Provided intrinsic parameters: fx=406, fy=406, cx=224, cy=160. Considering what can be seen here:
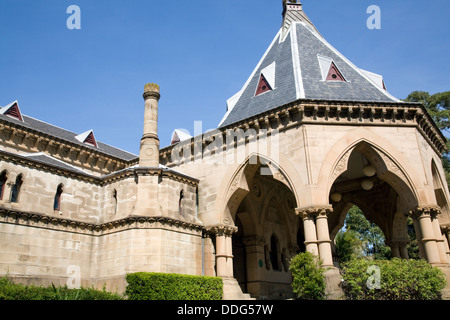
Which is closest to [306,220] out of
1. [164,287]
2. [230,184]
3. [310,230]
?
[310,230]

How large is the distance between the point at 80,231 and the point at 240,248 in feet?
30.7

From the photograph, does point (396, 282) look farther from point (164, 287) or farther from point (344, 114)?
point (164, 287)

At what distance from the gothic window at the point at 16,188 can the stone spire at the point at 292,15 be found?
18.9m

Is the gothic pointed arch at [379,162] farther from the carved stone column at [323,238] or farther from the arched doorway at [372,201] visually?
the arched doorway at [372,201]

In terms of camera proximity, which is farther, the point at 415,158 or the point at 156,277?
the point at 415,158

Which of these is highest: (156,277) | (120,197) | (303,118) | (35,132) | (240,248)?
(35,132)

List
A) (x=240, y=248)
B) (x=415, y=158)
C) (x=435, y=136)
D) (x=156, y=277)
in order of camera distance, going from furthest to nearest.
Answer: (x=240, y=248)
(x=435, y=136)
(x=415, y=158)
(x=156, y=277)

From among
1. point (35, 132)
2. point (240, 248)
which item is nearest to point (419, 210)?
point (240, 248)

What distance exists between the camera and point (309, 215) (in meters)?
17.5

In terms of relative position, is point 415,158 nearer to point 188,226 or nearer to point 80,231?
point 188,226

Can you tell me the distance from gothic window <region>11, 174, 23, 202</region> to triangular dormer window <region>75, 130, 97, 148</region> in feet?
37.6

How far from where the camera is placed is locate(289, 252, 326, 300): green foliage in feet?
50.7

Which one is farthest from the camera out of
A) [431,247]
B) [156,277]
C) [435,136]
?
[435,136]

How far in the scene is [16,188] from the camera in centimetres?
1745
